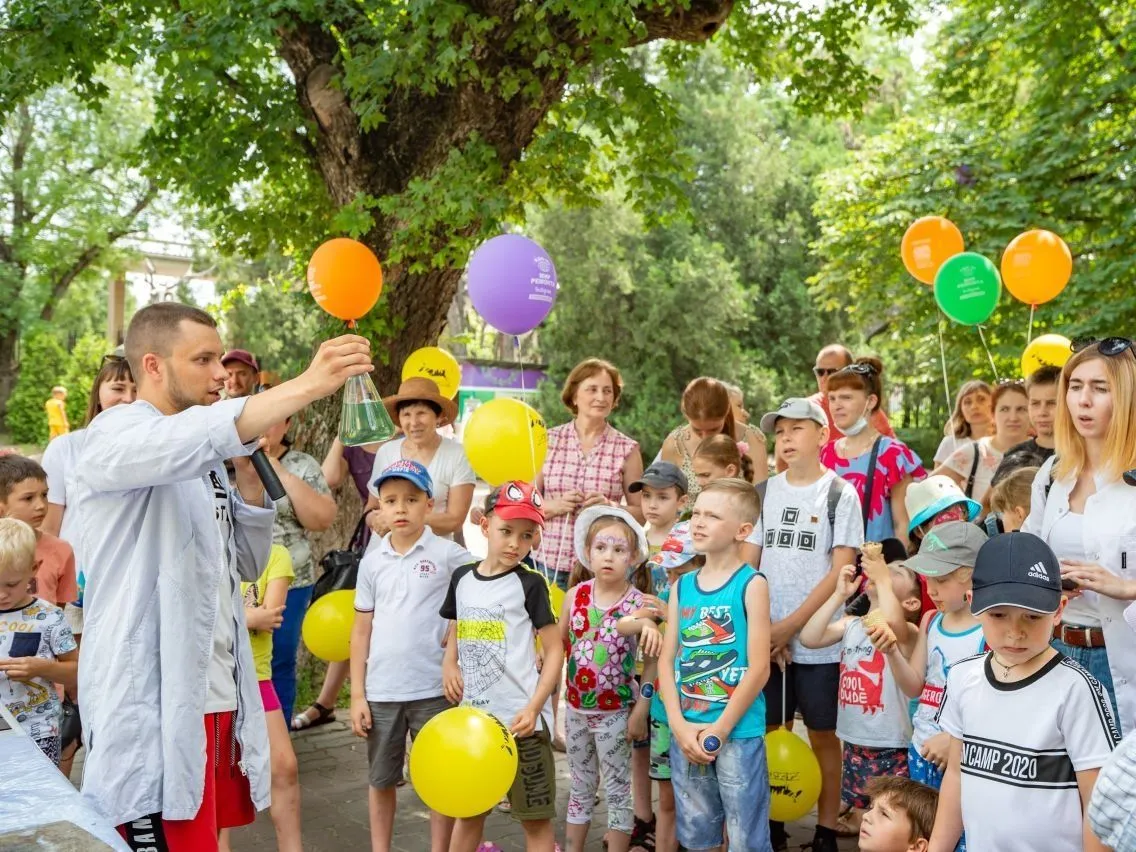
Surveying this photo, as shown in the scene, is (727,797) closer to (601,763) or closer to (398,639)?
(601,763)

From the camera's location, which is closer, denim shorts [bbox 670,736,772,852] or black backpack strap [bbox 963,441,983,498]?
denim shorts [bbox 670,736,772,852]

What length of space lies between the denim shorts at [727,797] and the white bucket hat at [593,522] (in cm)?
95

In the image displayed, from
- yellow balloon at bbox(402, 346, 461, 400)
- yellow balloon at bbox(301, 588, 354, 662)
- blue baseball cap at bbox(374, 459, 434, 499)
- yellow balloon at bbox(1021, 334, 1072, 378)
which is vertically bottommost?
yellow balloon at bbox(301, 588, 354, 662)

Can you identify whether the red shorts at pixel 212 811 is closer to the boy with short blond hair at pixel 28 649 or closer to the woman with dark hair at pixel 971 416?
the boy with short blond hair at pixel 28 649

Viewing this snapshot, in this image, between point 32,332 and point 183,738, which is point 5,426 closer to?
point 32,332

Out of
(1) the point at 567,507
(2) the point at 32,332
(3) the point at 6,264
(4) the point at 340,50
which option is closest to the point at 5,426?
(2) the point at 32,332

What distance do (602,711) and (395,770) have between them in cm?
89

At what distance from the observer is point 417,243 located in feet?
22.9

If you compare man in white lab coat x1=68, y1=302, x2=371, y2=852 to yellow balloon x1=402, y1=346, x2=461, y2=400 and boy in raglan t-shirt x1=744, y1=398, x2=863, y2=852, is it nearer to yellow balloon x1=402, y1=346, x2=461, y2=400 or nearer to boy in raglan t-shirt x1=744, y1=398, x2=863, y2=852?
boy in raglan t-shirt x1=744, y1=398, x2=863, y2=852

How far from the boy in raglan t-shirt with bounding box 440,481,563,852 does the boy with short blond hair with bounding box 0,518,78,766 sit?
1.44 metres

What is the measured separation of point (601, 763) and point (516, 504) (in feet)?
3.79

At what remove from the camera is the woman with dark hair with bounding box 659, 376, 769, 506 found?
18.5 feet

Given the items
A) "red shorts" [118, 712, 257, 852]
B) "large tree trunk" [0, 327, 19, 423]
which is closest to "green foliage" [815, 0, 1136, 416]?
"red shorts" [118, 712, 257, 852]

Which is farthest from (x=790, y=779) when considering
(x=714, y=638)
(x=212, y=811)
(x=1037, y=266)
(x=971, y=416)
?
(x=1037, y=266)
